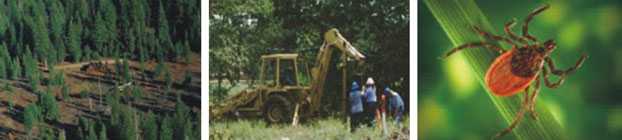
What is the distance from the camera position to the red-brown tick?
4812mm

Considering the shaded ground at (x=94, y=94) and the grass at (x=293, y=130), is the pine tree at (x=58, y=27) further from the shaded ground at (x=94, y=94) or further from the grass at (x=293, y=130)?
the grass at (x=293, y=130)

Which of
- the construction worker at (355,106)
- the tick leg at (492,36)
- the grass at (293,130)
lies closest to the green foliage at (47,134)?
the grass at (293,130)

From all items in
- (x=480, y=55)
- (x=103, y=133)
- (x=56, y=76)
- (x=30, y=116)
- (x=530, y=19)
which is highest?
(x=530, y=19)

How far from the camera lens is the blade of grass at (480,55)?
4852 millimetres

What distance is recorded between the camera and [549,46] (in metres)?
4.80

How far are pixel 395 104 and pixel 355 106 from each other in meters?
0.24

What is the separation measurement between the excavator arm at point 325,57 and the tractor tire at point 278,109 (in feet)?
0.46

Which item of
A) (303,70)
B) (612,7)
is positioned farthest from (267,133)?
(612,7)

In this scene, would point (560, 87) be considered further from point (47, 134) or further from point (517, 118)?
point (47, 134)

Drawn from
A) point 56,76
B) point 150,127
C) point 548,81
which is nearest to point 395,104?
point 548,81

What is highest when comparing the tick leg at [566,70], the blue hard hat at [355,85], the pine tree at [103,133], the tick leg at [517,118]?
the tick leg at [566,70]

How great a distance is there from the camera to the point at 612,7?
15.5 ft

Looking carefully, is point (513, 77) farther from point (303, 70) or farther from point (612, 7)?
point (303, 70)

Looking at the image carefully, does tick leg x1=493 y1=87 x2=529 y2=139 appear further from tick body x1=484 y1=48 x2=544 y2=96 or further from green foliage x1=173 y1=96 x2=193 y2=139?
green foliage x1=173 y1=96 x2=193 y2=139
